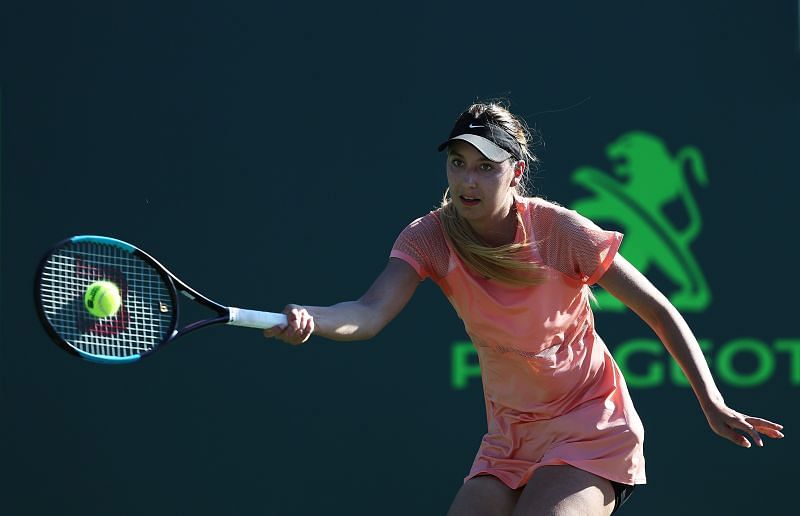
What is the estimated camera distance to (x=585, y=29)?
4.58 metres

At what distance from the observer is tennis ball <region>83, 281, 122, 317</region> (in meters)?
2.58

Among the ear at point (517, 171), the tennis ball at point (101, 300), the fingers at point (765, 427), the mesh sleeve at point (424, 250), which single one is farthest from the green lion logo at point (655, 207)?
the tennis ball at point (101, 300)

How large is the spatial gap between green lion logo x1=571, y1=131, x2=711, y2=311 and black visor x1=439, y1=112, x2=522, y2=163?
1.79 meters

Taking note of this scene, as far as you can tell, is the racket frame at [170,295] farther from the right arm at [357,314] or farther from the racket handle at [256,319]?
the right arm at [357,314]

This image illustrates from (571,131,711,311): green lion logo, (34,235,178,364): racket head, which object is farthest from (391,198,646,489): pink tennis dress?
(571,131,711,311): green lion logo

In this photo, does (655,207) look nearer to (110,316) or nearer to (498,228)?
(498,228)

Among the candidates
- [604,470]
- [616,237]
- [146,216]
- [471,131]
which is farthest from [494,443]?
[146,216]

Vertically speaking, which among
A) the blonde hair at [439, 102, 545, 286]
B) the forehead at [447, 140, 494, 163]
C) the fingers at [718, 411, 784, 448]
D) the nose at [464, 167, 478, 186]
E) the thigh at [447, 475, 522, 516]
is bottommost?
the thigh at [447, 475, 522, 516]

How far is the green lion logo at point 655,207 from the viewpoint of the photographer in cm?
461

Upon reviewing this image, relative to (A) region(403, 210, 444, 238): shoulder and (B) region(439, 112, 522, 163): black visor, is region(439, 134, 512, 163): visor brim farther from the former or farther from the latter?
(A) region(403, 210, 444, 238): shoulder

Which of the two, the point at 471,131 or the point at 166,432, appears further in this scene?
the point at 166,432

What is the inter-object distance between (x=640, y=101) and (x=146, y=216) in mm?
1921

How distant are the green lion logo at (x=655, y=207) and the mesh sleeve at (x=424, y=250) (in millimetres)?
1798

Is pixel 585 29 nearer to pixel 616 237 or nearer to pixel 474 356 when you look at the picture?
pixel 474 356
